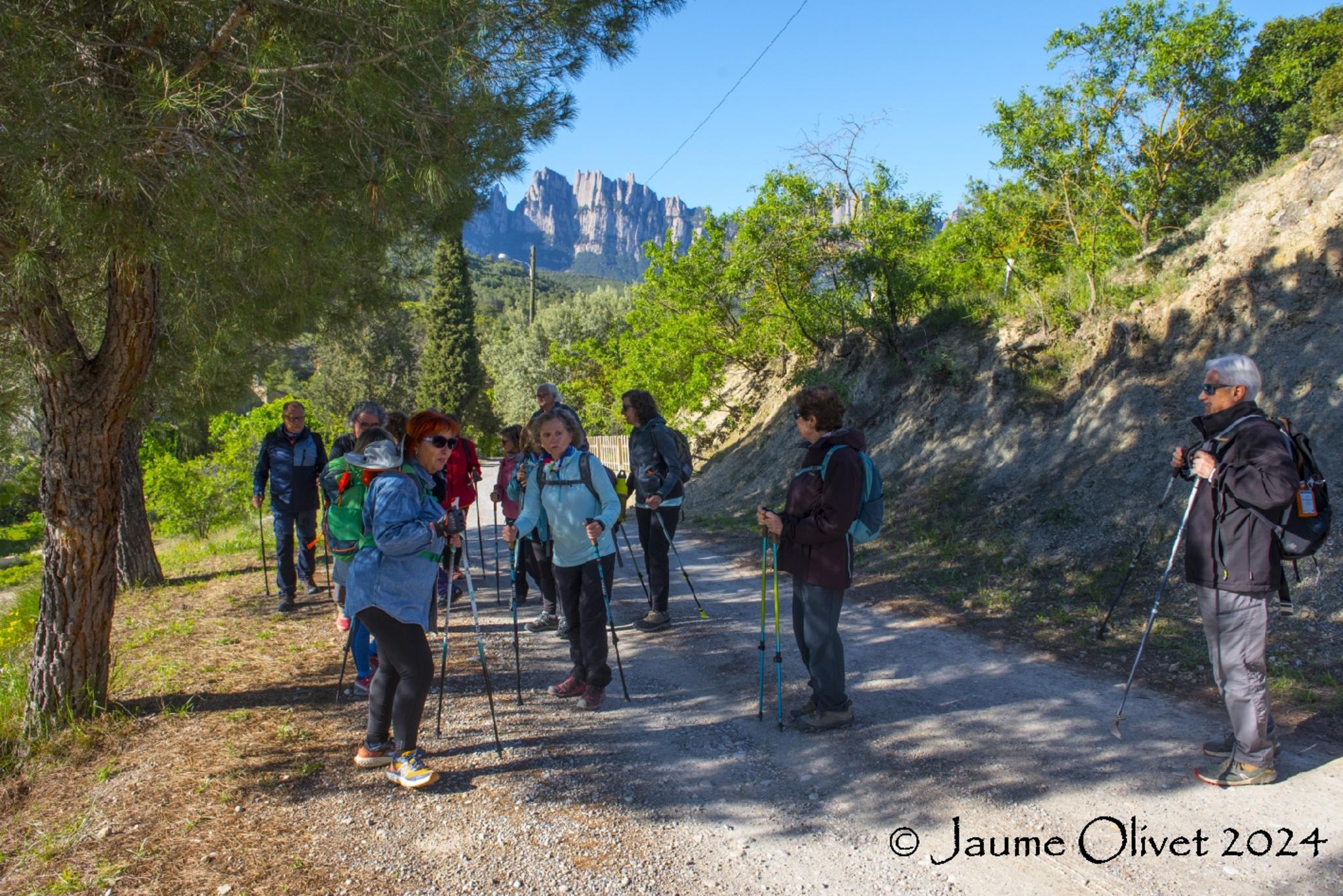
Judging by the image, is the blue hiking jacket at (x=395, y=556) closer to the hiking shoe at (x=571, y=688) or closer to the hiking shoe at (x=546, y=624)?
the hiking shoe at (x=571, y=688)

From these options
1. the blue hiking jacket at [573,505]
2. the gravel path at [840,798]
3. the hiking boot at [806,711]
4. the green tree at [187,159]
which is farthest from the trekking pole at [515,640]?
the green tree at [187,159]

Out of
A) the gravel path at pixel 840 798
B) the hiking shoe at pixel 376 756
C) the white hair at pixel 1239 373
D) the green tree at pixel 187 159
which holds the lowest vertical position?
the gravel path at pixel 840 798

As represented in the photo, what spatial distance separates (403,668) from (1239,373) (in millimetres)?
4405

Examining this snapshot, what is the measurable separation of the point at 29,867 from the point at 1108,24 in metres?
13.7

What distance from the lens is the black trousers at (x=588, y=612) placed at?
16.6 feet

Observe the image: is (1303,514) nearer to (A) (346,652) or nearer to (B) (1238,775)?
(B) (1238,775)

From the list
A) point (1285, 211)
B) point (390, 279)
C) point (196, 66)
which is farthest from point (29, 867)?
point (1285, 211)

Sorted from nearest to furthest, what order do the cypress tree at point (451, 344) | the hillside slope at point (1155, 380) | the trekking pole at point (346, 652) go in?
the trekking pole at point (346, 652), the hillside slope at point (1155, 380), the cypress tree at point (451, 344)

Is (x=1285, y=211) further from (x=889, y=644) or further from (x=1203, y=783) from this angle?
(x=1203, y=783)

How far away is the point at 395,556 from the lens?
3.98 meters

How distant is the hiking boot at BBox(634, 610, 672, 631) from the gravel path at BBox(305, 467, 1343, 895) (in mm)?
1374

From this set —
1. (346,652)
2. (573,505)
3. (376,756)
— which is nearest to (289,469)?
(346,652)

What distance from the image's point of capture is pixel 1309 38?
54.6 ft

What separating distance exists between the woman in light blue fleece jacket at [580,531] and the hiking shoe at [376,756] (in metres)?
1.28
